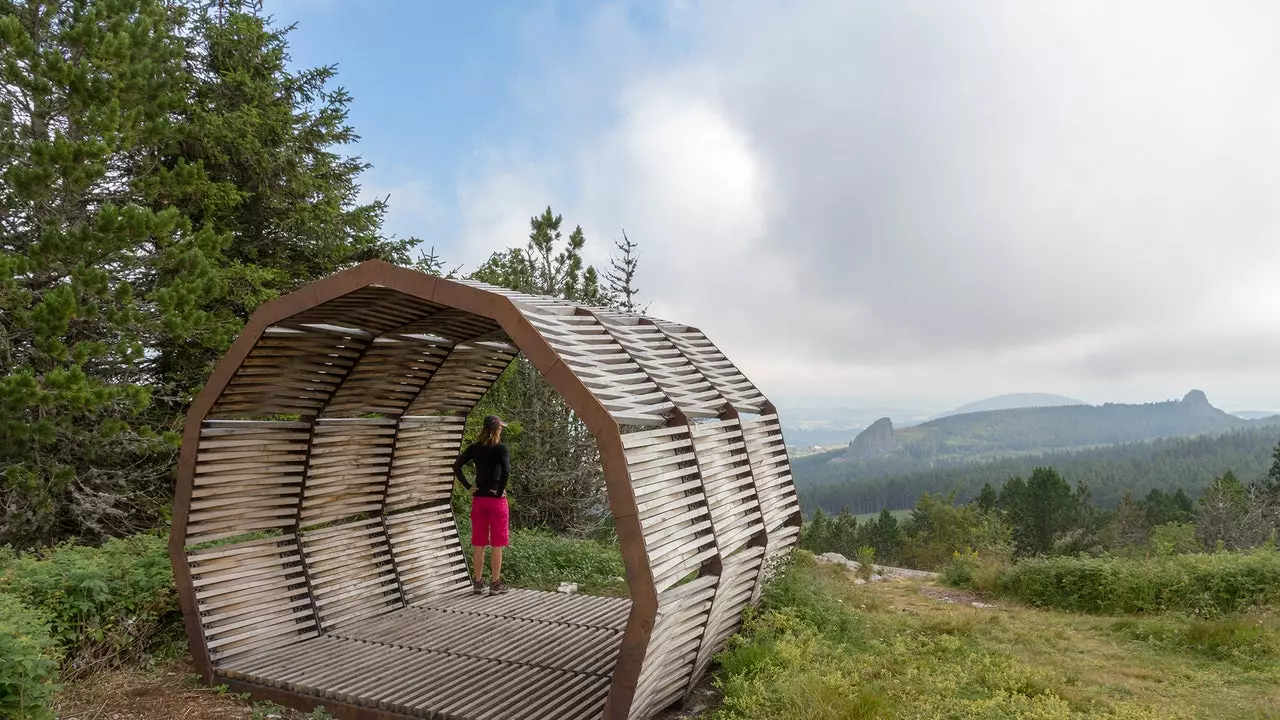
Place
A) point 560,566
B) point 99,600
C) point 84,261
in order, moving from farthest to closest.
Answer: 1. point 560,566
2. point 84,261
3. point 99,600

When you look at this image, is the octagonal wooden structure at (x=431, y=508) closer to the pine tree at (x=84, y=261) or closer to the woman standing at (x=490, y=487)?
the woman standing at (x=490, y=487)

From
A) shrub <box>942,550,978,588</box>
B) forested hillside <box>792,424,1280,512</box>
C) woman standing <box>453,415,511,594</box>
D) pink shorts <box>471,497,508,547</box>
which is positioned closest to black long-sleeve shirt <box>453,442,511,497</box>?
woman standing <box>453,415,511,594</box>

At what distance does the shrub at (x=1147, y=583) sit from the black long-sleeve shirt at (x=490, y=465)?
7.68 meters

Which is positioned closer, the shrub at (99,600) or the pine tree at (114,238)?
the shrub at (99,600)

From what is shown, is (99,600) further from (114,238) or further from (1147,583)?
(1147,583)

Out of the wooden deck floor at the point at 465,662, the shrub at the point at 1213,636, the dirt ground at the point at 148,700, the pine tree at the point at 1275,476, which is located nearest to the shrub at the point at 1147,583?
Answer: the shrub at the point at 1213,636

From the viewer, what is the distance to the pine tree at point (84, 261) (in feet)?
26.2

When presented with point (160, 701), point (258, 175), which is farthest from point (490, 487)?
point (258, 175)

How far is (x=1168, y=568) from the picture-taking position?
9781mm

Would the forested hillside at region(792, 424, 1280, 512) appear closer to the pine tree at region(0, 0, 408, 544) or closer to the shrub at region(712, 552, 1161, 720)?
the shrub at region(712, 552, 1161, 720)

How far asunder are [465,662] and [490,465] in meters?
2.30

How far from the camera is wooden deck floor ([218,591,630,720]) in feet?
17.7

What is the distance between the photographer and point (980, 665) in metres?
6.24

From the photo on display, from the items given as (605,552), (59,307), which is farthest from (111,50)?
(605,552)
